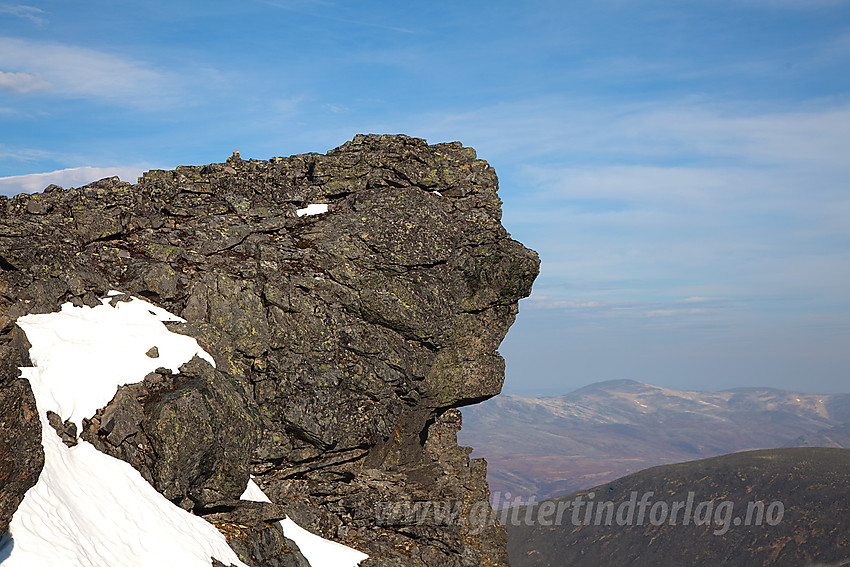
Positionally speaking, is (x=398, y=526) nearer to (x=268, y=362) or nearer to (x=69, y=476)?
(x=268, y=362)

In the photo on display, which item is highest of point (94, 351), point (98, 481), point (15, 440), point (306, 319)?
point (306, 319)

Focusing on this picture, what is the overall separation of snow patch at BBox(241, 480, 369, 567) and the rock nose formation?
50cm

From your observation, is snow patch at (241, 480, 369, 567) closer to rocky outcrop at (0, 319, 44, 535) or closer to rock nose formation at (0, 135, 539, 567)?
rock nose formation at (0, 135, 539, 567)

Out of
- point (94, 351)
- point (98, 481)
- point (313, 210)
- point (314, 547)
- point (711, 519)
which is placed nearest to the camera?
point (98, 481)

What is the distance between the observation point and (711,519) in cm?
15100

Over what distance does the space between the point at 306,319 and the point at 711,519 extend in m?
146

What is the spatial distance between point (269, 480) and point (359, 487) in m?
4.35

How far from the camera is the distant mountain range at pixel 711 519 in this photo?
12525cm

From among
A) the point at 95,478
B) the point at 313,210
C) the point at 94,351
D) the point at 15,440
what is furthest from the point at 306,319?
the point at 15,440

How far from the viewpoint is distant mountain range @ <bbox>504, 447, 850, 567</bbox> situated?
12525cm

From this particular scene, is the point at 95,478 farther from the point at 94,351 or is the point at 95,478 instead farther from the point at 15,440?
the point at 94,351

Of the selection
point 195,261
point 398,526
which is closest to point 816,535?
point 398,526

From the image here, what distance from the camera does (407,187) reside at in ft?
127

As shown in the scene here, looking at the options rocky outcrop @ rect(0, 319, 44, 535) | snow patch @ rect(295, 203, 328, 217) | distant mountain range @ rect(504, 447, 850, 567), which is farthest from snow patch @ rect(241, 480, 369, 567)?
distant mountain range @ rect(504, 447, 850, 567)
